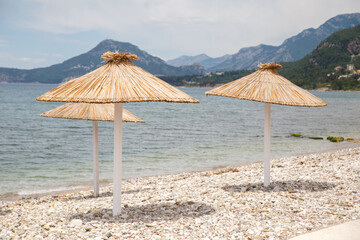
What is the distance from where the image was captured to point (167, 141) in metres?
20.9

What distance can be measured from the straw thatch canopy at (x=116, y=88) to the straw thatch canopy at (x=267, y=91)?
172 cm

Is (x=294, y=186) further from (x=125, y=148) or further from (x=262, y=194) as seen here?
(x=125, y=148)

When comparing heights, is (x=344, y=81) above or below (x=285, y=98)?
above

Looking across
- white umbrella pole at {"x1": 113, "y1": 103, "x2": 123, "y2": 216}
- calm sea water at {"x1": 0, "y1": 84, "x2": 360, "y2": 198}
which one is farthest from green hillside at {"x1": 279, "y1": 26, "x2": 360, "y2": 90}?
white umbrella pole at {"x1": 113, "y1": 103, "x2": 123, "y2": 216}

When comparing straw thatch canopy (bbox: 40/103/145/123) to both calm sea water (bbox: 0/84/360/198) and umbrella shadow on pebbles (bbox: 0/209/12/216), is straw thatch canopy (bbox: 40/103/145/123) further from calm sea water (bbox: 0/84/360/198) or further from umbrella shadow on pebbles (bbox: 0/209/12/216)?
calm sea water (bbox: 0/84/360/198)

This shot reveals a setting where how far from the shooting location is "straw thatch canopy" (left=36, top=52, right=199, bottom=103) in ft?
15.0

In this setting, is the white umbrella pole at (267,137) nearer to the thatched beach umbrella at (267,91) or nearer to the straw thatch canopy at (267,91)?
the thatched beach umbrella at (267,91)

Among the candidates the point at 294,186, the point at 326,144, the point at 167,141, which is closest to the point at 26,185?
the point at 294,186

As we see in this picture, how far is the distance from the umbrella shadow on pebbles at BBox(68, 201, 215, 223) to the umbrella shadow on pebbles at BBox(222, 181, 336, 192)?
4.96ft

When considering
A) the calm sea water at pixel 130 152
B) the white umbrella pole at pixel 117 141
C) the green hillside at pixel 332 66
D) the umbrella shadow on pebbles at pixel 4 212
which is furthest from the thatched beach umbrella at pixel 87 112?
the green hillside at pixel 332 66

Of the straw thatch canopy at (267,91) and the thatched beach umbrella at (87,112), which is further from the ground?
the straw thatch canopy at (267,91)

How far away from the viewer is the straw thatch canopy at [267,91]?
6285 millimetres

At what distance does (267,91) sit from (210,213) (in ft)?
8.51

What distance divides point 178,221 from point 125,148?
13572 millimetres
